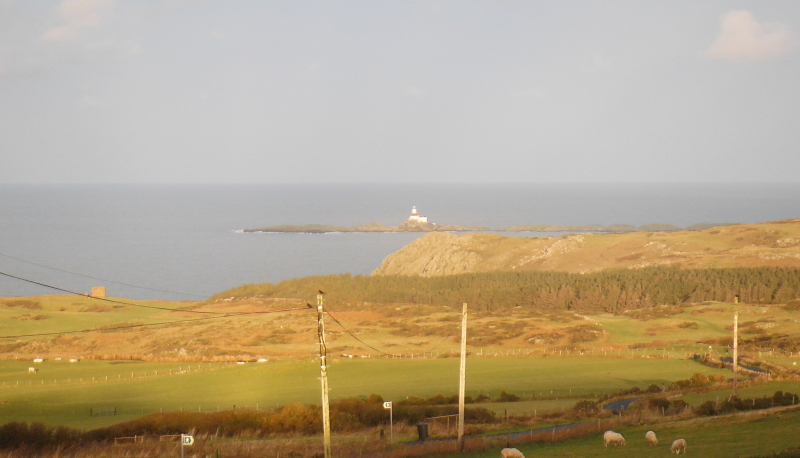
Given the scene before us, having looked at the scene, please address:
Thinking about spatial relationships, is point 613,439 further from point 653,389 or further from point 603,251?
point 603,251

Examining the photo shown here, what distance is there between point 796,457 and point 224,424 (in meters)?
19.0

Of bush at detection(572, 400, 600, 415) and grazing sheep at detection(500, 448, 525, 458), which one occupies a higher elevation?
grazing sheep at detection(500, 448, 525, 458)

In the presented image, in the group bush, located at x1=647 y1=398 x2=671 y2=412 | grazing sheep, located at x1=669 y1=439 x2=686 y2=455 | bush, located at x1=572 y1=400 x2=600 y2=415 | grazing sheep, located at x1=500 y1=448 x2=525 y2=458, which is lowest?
bush, located at x1=572 y1=400 x2=600 y2=415

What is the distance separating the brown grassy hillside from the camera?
310ft

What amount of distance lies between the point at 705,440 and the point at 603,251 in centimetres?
8764

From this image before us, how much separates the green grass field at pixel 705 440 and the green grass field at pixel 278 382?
736 cm

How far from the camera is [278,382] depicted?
40.4m

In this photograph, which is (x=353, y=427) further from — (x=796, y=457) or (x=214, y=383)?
(x=796, y=457)

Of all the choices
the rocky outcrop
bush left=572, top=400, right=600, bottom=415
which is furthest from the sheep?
the rocky outcrop

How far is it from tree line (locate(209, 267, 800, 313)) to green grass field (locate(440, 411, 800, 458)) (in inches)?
1956

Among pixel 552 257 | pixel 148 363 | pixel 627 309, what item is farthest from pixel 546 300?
pixel 148 363

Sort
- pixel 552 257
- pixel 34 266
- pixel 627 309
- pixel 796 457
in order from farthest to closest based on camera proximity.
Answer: pixel 34 266 < pixel 552 257 < pixel 627 309 < pixel 796 457

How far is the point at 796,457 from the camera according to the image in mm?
18234

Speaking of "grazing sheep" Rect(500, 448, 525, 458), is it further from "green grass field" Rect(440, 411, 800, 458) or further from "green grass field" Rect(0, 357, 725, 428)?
"green grass field" Rect(0, 357, 725, 428)
